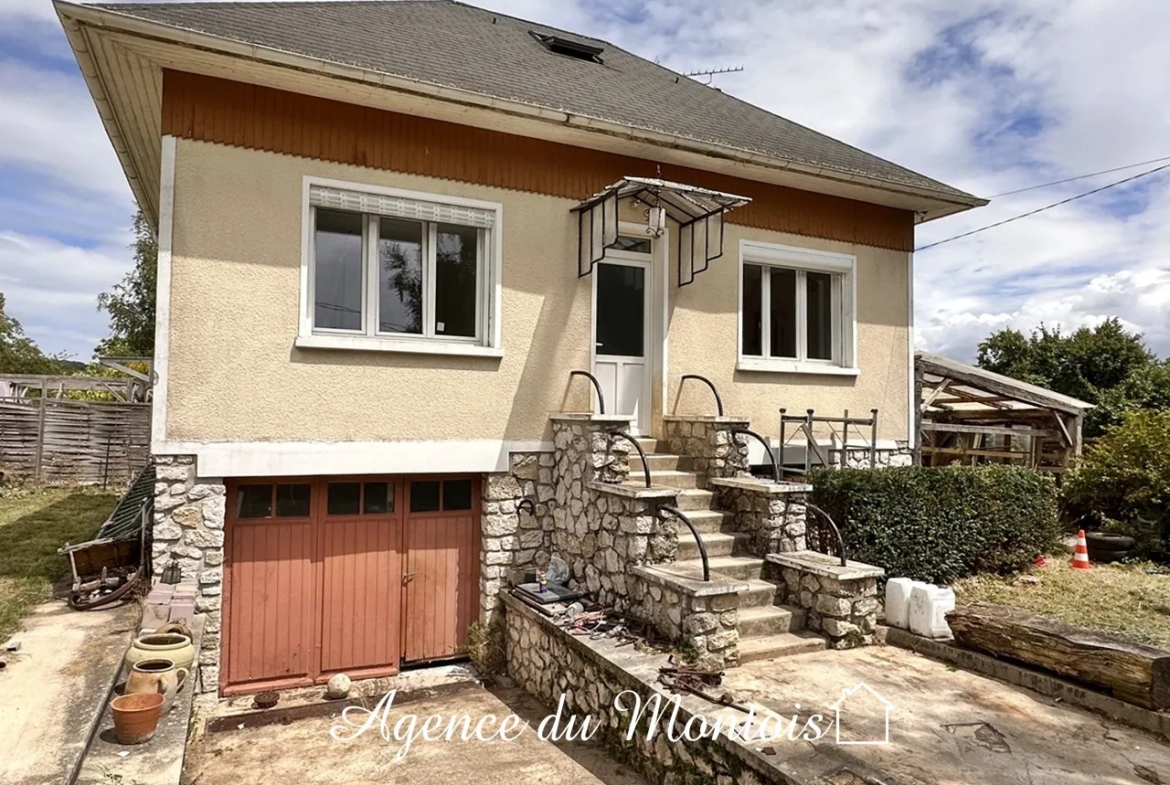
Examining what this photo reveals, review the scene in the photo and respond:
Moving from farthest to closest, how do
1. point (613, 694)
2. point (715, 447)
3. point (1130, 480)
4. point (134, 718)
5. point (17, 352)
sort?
point (17, 352), point (1130, 480), point (715, 447), point (613, 694), point (134, 718)

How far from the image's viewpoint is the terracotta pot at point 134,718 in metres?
3.94

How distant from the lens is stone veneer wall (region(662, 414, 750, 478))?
7398 millimetres

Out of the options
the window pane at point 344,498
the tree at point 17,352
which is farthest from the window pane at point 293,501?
the tree at point 17,352

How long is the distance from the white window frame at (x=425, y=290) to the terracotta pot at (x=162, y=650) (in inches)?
106

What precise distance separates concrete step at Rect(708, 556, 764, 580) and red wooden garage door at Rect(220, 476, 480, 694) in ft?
8.58

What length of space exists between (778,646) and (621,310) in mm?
4144

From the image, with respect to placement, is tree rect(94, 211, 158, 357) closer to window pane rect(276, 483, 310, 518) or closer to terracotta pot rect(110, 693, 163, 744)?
window pane rect(276, 483, 310, 518)

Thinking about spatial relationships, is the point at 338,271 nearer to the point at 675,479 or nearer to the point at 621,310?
the point at 621,310

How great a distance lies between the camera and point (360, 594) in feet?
22.5

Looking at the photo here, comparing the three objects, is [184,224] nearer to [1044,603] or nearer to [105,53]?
[105,53]

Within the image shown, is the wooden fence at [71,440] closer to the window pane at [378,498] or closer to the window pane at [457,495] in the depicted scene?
the window pane at [378,498]

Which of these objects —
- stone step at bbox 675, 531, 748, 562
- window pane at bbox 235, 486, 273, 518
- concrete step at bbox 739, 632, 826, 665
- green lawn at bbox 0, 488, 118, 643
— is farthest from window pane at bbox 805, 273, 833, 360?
green lawn at bbox 0, 488, 118, 643

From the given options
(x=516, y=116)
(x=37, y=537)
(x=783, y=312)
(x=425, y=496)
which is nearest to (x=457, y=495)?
(x=425, y=496)

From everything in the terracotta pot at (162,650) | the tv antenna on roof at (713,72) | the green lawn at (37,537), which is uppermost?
the tv antenna on roof at (713,72)
